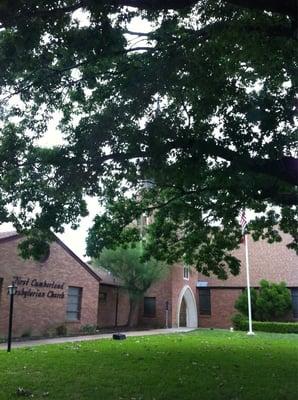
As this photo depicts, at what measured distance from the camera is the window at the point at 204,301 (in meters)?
37.3

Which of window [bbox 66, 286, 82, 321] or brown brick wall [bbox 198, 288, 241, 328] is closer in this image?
window [bbox 66, 286, 82, 321]

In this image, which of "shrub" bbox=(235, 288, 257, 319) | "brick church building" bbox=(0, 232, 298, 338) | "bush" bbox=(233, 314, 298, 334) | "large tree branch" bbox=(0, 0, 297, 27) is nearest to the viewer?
"large tree branch" bbox=(0, 0, 297, 27)

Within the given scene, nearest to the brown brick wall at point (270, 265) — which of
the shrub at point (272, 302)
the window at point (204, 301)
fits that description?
the window at point (204, 301)

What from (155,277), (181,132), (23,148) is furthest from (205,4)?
(155,277)

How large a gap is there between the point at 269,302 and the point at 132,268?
377 inches

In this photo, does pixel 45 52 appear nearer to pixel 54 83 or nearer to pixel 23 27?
pixel 54 83

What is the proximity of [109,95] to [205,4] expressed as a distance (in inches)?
110

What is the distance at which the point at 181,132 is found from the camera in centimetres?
977

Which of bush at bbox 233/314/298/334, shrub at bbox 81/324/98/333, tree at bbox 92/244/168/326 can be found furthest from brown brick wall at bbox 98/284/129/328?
bush at bbox 233/314/298/334

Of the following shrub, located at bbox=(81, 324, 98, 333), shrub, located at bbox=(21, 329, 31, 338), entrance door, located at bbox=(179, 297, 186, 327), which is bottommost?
shrub, located at bbox=(21, 329, 31, 338)

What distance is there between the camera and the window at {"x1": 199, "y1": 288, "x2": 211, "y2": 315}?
37.3 metres

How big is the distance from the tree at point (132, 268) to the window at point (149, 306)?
364 centimetres

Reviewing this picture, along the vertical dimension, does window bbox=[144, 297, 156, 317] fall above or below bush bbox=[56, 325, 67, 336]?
above

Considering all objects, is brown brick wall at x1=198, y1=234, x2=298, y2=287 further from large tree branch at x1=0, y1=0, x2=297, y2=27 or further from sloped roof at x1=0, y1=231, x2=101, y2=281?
large tree branch at x1=0, y1=0, x2=297, y2=27
